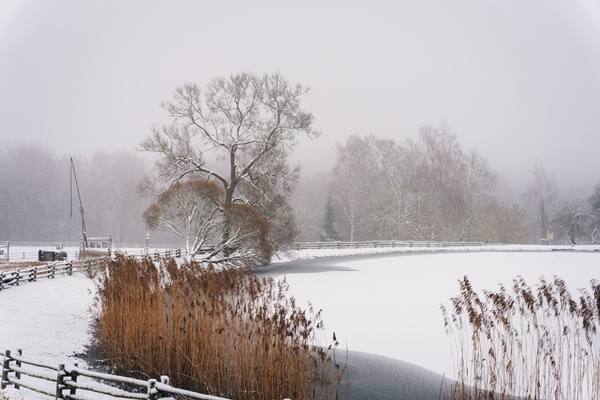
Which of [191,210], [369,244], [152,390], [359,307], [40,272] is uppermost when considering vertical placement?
[191,210]

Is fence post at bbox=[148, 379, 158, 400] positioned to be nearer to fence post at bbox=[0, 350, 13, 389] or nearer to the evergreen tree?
fence post at bbox=[0, 350, 13, 389]

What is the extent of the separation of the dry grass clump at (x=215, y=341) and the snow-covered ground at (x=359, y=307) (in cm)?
116

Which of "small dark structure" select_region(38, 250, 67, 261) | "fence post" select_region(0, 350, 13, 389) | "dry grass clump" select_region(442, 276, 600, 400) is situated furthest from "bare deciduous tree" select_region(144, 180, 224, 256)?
"fence post" select_region(0, 350, 13, 389)

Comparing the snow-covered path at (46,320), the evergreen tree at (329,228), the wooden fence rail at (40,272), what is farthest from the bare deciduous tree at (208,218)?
the evergreen tree at (329,228)

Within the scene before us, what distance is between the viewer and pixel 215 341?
10.2 m

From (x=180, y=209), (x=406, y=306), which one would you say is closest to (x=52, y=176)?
(x=180, y=209)

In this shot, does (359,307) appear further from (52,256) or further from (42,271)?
(52,256)

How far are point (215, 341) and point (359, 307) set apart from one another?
9.52m

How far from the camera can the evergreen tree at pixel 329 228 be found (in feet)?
190

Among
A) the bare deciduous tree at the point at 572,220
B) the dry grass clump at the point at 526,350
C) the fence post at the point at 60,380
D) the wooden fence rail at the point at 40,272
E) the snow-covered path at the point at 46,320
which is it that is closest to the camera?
the fence post at the point at 60,380

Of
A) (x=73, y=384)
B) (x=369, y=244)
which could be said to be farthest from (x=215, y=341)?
(x=369, y=244)

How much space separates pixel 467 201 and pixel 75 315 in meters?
53.0

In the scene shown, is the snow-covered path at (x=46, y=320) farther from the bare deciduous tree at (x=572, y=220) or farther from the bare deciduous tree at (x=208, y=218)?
the bare deciduous tree at (x=572, y=220)

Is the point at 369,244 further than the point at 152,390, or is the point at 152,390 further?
the point at 369,244
